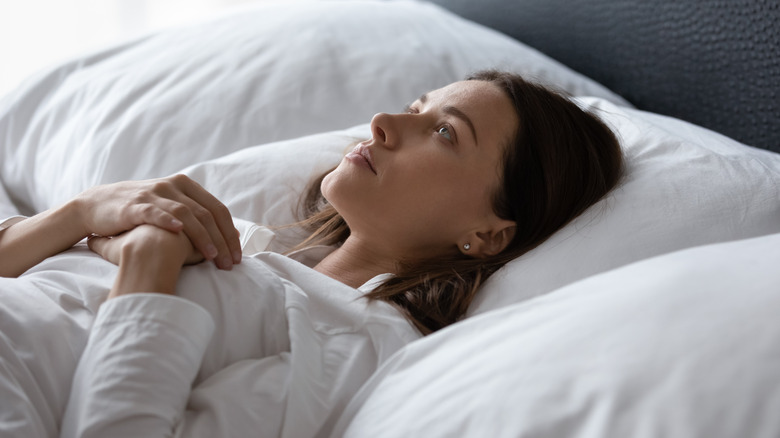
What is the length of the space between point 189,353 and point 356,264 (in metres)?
0.36

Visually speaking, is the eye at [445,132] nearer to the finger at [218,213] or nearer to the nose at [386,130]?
the nose at [386,130]

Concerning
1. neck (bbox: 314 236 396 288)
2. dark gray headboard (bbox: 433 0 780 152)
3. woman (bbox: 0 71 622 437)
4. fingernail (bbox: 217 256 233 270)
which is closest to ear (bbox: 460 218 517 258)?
woman (bbox: 0 71 622 437)

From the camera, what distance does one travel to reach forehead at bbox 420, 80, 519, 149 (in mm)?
1014

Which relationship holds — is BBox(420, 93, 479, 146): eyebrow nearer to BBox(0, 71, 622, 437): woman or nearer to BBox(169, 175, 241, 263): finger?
BBox(0, 71, 622, 437): woman

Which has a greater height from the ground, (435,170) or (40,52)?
(435,170)

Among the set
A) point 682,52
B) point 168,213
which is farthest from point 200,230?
point 682,52

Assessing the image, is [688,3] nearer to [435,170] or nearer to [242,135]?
[435,170]

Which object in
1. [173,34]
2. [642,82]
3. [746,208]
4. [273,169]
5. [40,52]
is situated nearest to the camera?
[746,208]

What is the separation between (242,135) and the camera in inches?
53.2

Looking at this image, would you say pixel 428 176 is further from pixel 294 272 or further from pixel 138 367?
pixel 138 367

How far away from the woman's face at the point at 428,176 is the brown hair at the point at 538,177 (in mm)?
21

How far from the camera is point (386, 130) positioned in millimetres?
1007

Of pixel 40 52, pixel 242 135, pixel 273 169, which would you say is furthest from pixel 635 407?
pixel 40 52

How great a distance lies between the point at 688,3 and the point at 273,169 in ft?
2.38
